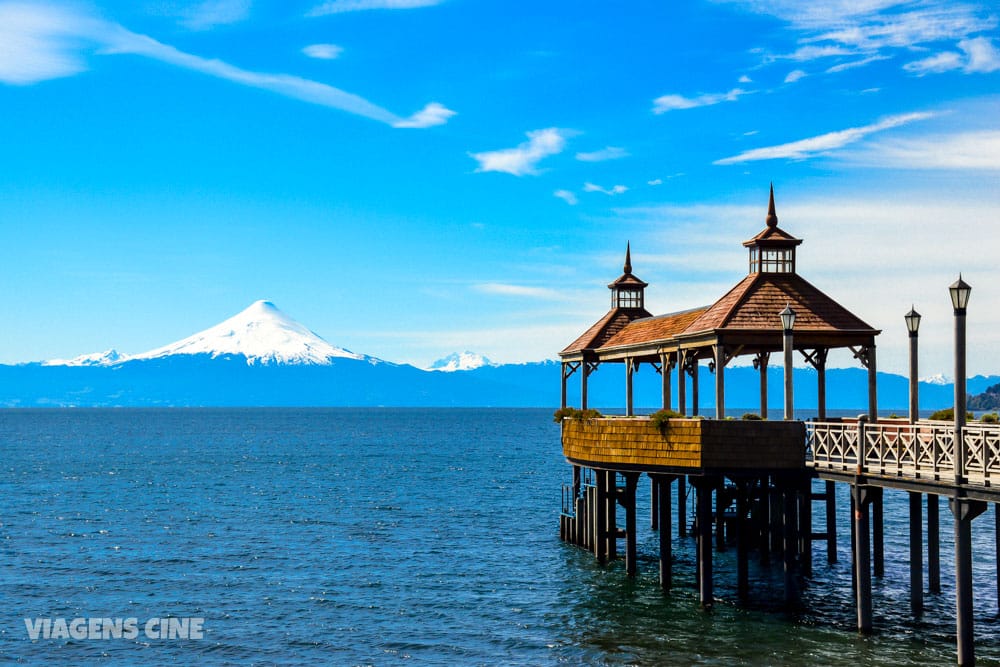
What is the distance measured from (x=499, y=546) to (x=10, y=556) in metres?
19.7

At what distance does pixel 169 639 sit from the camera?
29016 millimetres

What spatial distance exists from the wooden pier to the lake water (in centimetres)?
138

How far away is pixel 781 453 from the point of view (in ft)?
93.1

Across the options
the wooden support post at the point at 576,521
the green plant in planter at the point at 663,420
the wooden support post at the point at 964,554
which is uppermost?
the green plant in planter at the point at 663,420

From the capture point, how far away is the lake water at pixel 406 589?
27.2 metres

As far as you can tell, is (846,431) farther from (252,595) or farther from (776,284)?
(252,595)

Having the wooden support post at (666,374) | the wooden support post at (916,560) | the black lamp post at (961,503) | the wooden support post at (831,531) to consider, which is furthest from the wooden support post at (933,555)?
the black lamp post at (961,503)

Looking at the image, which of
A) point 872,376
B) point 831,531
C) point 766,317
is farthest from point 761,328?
point 831,531

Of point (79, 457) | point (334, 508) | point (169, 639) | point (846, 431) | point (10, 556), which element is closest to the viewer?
point (846, 431)

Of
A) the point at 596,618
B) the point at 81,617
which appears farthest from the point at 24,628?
the point at 596,618

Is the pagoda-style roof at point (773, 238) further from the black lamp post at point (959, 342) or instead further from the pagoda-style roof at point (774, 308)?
the black lamp post at point (959, 342)

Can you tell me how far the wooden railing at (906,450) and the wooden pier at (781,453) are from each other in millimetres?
40

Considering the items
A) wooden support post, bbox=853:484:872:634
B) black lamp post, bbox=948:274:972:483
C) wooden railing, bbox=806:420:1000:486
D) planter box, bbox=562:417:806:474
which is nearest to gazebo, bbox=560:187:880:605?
planter box, bbox=562:417:806:474

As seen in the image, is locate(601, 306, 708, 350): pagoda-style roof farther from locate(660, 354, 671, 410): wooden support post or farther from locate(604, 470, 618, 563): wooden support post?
locate(604, 470, 618, 563): wooden support post
